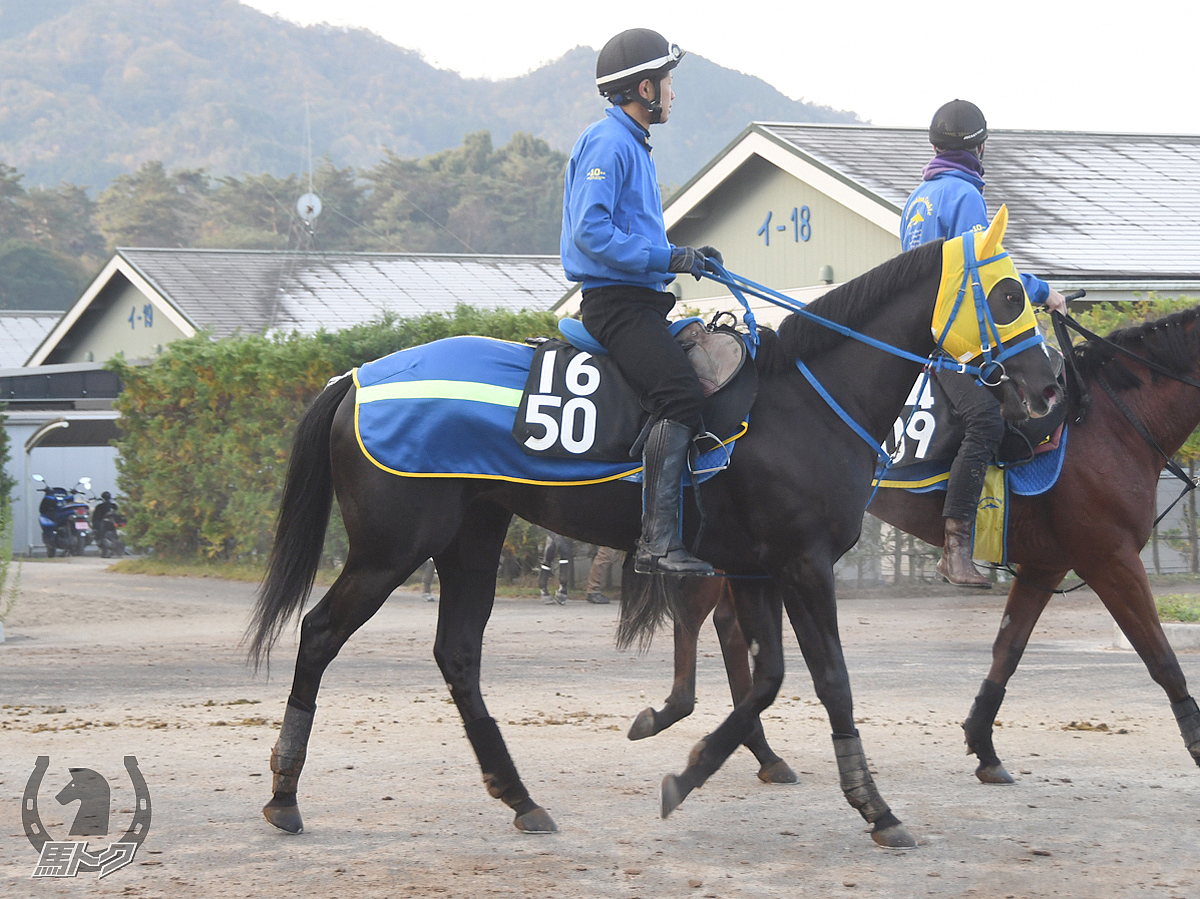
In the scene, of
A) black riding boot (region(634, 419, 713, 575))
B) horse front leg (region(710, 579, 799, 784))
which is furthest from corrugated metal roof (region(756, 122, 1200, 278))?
black riding boot (region(634, 419, 713, 575))

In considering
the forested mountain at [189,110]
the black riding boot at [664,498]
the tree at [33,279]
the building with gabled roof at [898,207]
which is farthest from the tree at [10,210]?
the black riding boot at [664,498]

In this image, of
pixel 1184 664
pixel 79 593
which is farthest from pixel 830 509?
pixel 79 593

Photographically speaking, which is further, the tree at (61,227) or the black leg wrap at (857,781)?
the tree at (61,227)

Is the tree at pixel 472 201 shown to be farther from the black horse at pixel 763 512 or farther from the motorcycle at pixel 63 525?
the black horse at pixel 763 512

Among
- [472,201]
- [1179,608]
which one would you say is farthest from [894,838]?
[472,201]

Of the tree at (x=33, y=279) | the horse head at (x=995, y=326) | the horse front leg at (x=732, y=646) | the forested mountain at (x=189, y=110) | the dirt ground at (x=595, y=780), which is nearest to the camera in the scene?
the dirt ground at (x=595, y=780)

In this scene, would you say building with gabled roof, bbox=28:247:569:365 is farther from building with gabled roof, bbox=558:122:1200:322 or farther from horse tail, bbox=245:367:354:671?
horse tail, bbox=245:367:354:671

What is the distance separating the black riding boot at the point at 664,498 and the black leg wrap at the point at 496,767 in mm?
1025

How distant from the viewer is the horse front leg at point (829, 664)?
5.11 metres

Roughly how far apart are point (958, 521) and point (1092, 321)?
8450mm

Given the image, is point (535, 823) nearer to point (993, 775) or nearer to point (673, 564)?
point (673, 564)

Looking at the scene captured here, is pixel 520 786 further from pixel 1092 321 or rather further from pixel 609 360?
pixel 1092 321

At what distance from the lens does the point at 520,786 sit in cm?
544

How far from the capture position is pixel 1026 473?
6148 millimetres
